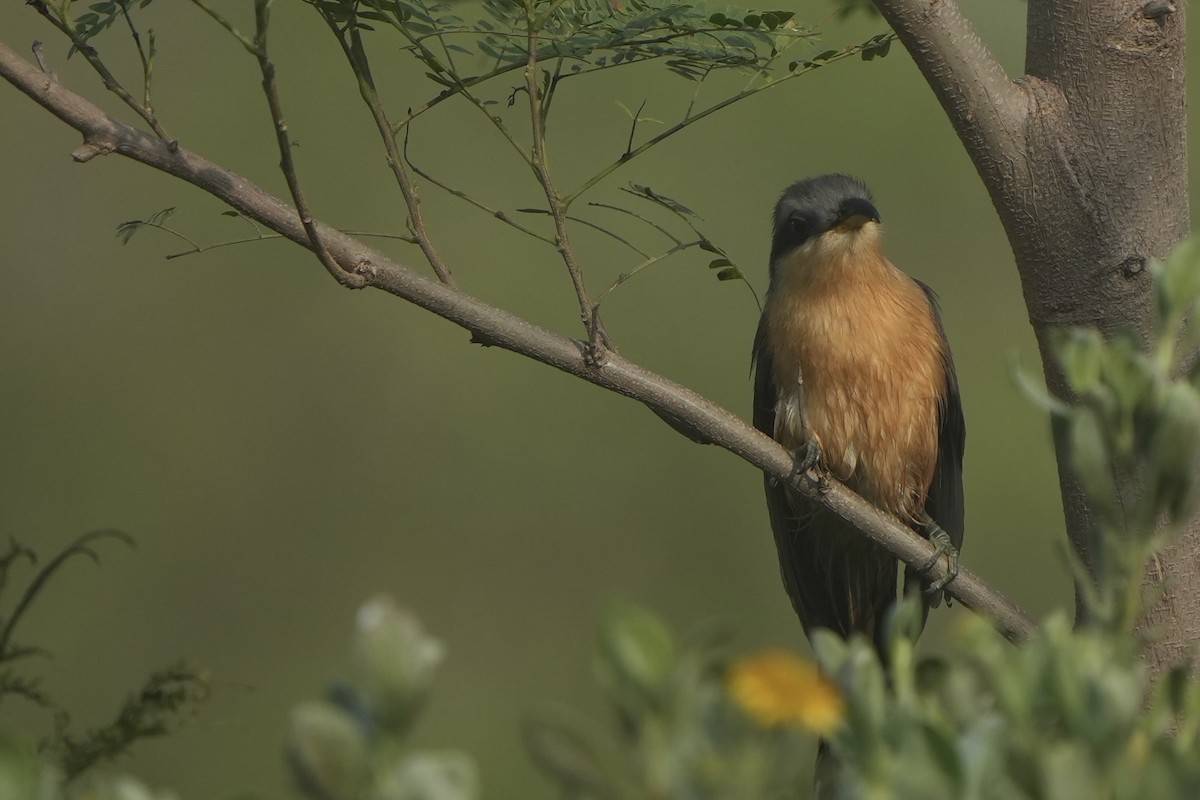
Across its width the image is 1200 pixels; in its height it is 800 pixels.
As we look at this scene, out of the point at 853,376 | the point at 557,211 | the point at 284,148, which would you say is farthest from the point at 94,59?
the point at 853,376

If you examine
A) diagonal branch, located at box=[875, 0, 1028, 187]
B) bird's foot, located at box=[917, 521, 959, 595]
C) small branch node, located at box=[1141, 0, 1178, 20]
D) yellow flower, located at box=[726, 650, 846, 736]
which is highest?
small branch node, located at box=[1141, 0, 1178, 20]

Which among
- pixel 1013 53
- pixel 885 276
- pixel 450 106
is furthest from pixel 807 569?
pixel 450 106

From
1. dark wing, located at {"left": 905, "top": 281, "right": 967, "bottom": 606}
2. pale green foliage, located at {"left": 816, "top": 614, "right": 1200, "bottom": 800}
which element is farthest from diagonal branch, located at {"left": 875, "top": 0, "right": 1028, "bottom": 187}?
dark wing, located at {"left": 905, "top": 281, "right": 967, "bottom": 606}

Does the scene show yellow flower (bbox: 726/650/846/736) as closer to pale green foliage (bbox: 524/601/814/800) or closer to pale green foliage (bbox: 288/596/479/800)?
pale green foliage (bbox: 524/601/814/800)

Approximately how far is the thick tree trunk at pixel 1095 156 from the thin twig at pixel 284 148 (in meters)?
0.81

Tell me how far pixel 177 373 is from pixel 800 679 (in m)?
5.69

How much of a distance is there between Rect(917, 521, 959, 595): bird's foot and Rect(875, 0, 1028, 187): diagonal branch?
2.25 feet

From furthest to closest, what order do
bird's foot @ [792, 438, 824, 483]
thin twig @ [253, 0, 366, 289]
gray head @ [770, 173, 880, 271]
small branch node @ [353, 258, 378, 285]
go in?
gray head @ [770, 173, 880, 271] → bird's foot @ [792, 438, 824, 483] → small branch node @ [353, 258, 378, 285] → thin twig @ [253, 0, 366, 289]

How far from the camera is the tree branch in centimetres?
173

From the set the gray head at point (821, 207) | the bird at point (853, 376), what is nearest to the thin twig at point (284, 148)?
the bird at point (853, 376)

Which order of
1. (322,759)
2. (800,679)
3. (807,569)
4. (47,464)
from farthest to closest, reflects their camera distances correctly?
1. (47,464)
2. (807,569)
3. (800,679)
4. (322,759)

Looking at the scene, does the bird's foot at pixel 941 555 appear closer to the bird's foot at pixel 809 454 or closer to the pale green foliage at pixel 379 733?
the bird's foot at pixel 809 454

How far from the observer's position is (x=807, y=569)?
397cm

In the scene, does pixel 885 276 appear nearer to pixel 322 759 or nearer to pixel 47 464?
pixel 322 759
